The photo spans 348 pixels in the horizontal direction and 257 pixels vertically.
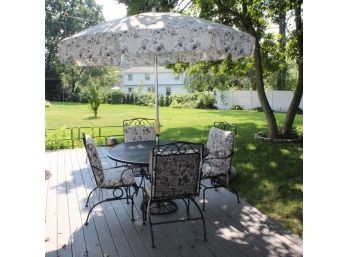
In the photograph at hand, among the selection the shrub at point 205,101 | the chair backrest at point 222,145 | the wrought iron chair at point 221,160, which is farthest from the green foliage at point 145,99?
the wrought iron chair at point 221,160

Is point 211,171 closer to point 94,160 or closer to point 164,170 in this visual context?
point 164,170

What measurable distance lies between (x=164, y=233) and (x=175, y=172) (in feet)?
2.68

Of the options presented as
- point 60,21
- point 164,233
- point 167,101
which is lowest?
point 164,233

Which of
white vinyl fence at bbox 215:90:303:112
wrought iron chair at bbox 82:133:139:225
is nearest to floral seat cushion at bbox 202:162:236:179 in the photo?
wrought iron chair at bbox 82:133:139:225

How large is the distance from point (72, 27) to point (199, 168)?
40.4 metres

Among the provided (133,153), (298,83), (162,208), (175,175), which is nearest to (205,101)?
(298,83)

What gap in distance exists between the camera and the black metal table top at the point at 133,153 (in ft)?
14.0

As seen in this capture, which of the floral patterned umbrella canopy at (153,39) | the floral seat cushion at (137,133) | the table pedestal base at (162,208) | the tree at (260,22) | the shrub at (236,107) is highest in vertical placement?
the tree at (260,22)

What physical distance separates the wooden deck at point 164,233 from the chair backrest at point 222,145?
24.7 inches

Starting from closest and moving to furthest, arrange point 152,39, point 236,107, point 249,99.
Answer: point 152,39
point 249,99
point 236,107

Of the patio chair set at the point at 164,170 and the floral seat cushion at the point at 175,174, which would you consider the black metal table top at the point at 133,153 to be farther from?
the floral seat cushion at the point at 175,174

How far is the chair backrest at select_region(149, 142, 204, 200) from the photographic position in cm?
376

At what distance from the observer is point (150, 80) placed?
47.2m
